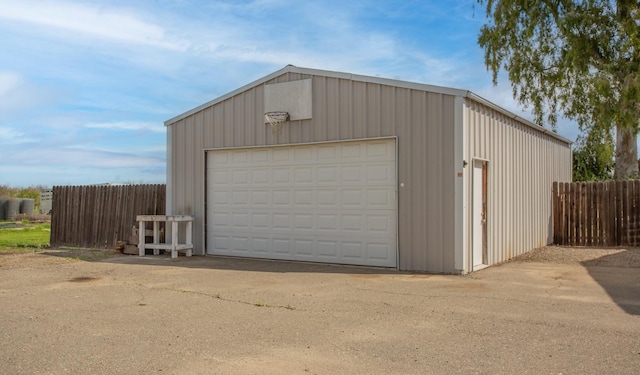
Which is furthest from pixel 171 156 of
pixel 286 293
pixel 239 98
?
pixel 286 293

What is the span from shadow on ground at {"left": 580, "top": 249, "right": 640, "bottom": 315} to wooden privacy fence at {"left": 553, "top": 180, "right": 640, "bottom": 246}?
4.80ft

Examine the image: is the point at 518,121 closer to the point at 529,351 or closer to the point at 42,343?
the point at 529,351

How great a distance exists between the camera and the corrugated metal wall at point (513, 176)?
11.1 metres

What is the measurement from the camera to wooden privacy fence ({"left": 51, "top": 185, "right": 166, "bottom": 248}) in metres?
15.0

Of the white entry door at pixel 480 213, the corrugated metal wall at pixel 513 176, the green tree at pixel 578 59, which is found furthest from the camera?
the green tree at pixel 578 59

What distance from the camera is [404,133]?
10750 mm

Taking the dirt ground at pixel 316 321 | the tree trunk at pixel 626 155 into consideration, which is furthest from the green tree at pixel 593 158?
the dirt ground at pixel 316 321

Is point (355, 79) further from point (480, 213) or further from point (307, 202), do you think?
point (480, 213)

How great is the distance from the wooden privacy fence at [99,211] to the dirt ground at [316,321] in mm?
3993

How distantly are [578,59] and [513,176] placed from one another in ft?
33.3

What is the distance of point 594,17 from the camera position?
20328 millimetres

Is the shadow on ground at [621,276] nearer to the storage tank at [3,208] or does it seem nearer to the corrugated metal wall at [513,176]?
the corrugated metal wall at [513,176]

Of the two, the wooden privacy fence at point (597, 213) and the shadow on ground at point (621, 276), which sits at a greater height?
the wooden privacy fence at point (597, 213)

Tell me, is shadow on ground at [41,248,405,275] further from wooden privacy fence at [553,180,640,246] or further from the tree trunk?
the tree trunk
